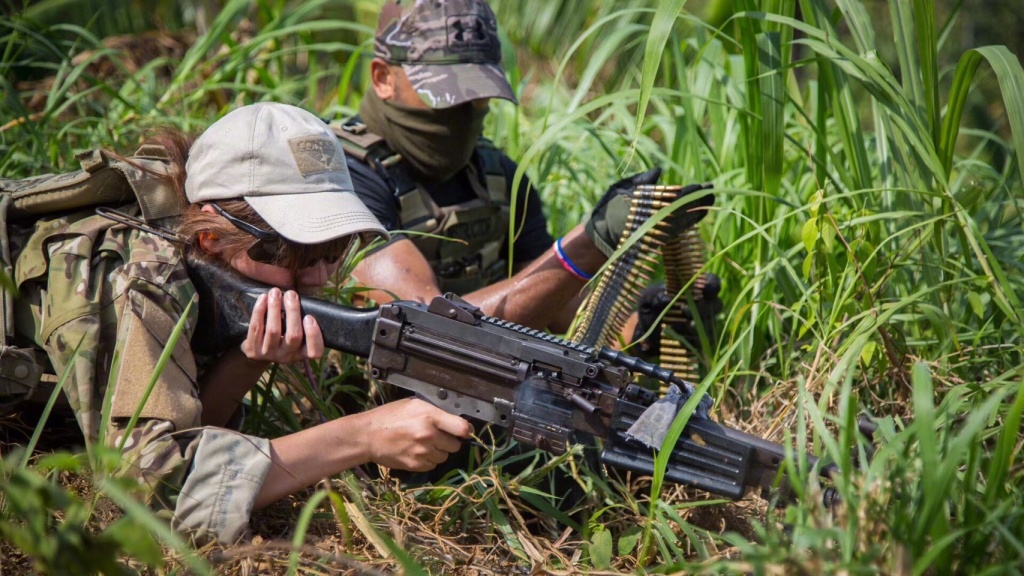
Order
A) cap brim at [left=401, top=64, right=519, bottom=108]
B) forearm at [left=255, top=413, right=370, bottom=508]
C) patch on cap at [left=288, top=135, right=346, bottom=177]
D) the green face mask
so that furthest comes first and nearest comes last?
the green face mask
cap brim at [left=401, top=64, right=519, bottom=108]
patch on cap at [left=288, top=135, right=346, bottom=177]
forearm at [left=255, top=413, right=370, bottom=508]

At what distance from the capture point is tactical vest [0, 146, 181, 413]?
223cm

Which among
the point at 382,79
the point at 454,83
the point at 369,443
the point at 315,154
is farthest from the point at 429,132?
the point at 369,443

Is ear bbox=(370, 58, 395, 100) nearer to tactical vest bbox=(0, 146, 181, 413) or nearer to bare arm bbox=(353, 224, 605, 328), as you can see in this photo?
bare arm bbox=(353, 224, 605, 328)

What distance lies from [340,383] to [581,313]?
821mm

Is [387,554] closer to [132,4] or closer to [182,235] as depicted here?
[182,235]

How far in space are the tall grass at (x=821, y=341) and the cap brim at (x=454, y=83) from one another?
38 centimetres

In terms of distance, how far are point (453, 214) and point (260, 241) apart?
4.15 feet

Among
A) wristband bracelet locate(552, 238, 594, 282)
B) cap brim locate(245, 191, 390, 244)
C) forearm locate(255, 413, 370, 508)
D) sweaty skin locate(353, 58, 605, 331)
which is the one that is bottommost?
forearm locate(255, 413, 370, 508)

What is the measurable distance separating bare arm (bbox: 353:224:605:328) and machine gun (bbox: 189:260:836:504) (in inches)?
27.8

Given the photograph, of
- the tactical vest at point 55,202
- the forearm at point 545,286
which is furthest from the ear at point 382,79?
the tactical vest at point 55,202

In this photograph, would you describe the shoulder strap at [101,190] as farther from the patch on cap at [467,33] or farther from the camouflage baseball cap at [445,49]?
the patch on cap at [467,33]

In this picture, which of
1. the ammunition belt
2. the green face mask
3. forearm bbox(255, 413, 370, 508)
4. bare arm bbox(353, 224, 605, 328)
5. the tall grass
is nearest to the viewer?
the tall grass

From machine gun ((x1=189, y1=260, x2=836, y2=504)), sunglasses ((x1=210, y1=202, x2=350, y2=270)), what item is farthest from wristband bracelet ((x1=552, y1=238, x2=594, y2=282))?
sunglasses ((x1=210, y1=202, x2=350, y2=270))

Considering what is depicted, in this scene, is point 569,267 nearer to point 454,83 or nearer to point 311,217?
point 454,83
